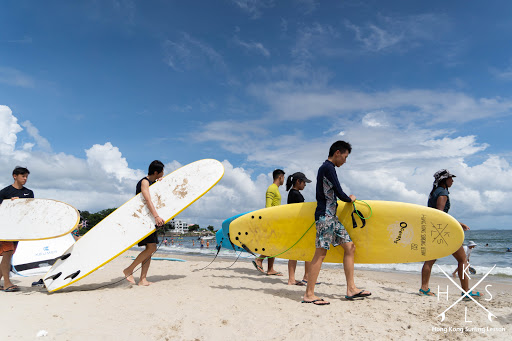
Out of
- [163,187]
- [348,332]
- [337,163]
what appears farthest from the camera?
[163,187]

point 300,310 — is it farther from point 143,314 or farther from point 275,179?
point 275,179

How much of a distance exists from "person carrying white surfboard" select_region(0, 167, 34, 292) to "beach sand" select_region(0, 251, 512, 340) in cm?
39

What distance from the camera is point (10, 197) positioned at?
174 inches

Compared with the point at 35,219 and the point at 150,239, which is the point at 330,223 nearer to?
the point at 150,239

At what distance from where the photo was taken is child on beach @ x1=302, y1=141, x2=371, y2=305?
11.2ft

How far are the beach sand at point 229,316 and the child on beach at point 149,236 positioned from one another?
0.32 metres

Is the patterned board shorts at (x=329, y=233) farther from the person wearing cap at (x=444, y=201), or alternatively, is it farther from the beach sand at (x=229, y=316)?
the person wearing cap at (x=444, y=201)

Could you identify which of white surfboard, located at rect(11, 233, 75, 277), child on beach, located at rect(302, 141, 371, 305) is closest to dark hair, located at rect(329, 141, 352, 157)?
child on beach, located at rect(302, 141, 371, 305)

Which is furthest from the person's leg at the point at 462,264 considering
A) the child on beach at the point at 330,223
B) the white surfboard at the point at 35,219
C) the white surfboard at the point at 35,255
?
the white surfboard at the point at 35,255

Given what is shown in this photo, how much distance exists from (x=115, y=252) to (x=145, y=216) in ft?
1.93

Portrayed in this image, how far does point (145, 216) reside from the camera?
14.6 feet

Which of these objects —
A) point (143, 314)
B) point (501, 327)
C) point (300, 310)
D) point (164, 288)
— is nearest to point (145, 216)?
point (164, 288)

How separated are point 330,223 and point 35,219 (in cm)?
405

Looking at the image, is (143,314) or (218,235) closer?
(143,314)
